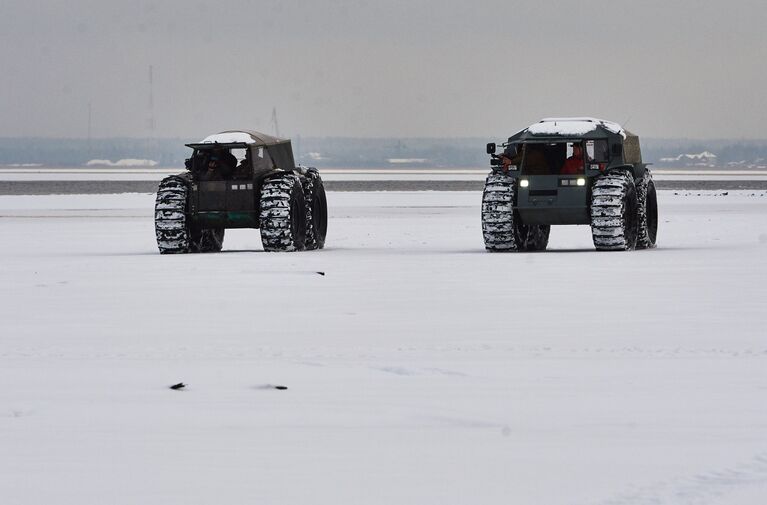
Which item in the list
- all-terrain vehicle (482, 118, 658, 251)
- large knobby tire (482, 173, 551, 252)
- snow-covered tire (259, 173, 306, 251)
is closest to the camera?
all-terrain vehicle (482, 118, 658, 251)

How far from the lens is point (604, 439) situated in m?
7.49

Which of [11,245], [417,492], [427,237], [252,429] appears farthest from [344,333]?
[427,237]

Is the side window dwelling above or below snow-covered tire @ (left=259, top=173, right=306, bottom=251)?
above

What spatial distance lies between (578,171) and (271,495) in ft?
63.0

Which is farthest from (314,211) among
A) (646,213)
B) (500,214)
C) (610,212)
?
(646,213)

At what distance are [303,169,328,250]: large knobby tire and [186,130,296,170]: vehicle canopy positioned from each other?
24.6 inches

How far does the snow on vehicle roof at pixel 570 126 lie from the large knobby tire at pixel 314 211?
412cm

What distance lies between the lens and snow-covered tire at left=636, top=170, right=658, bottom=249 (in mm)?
25734

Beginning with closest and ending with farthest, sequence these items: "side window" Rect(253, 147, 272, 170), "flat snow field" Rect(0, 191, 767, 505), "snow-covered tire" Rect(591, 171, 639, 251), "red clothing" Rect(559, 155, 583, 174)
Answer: "flat snow field" Rect(0, 191, 767, 505) → "snow-covered tire" Rect(591, 171, 639, 251) → "red clothing" Rect(559, 155, 583, 174) → "side window" Rect(253, 147, 272, 170)

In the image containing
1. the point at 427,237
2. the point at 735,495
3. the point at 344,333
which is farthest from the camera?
the point at 427,237

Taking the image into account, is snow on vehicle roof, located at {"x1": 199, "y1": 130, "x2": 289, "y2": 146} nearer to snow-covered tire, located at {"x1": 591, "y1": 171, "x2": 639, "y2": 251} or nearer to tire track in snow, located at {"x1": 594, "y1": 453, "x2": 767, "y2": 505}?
snow-covered tire, located at {"x1": 591, "y1": 171, "x2": 639, "y2": 251}

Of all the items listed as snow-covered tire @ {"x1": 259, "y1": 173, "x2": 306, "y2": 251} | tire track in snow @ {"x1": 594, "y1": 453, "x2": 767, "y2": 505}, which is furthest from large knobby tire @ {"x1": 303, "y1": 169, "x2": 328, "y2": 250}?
tire track in snow @ {"x1": 594, "y1": 453, "x2": 767, "y2": 505}

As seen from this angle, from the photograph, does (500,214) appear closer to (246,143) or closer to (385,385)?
(246,143)

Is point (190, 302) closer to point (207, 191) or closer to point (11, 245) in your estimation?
point (207, 191)
